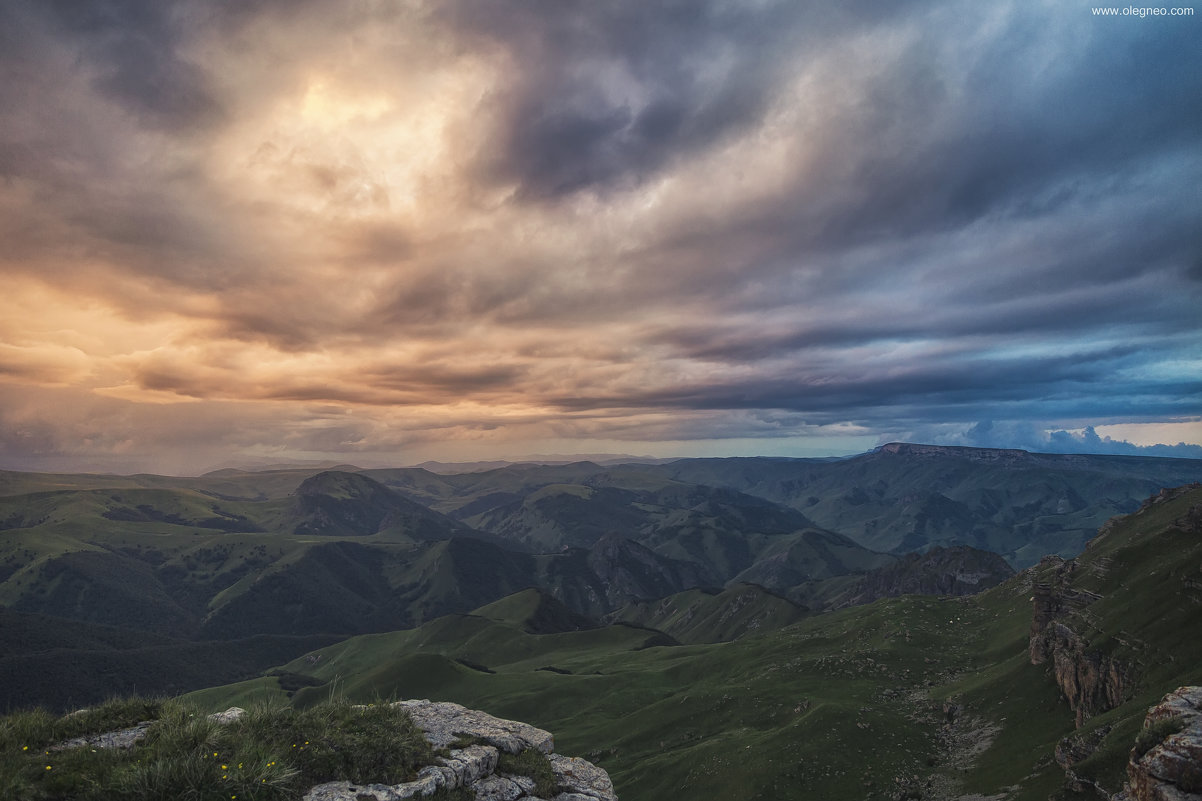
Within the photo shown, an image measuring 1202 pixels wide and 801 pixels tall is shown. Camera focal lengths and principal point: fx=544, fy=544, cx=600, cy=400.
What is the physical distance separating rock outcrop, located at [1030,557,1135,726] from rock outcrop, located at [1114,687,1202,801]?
47.8 m

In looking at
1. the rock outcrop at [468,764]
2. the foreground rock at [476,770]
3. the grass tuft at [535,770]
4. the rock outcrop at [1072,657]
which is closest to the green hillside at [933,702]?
the rock outcrop at [1072,657]

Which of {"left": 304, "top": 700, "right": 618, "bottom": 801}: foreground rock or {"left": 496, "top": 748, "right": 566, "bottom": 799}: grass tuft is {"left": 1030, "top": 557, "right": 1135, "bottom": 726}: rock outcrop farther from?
{"left": 496, "top": 748, "right": 566, "bottom": 799}: grass tuft

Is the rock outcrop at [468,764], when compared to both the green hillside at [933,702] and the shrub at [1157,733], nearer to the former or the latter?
the green hillside at [933,702]

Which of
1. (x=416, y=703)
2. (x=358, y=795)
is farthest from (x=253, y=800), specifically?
(x=416, y=703)

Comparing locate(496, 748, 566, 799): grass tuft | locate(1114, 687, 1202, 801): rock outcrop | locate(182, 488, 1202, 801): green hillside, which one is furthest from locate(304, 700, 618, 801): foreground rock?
locate(1114, 687, 1202, 801): rock outcrop

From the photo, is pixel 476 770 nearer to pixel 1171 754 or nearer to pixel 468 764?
pixel 468 764

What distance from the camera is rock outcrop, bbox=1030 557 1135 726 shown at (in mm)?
69331

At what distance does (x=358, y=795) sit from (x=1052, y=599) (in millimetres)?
121655

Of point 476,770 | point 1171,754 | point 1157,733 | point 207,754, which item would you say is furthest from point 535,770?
point 1157,733

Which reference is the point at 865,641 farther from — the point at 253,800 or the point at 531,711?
the point at 253,800

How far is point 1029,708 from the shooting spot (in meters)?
80.2

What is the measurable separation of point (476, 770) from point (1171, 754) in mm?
35453

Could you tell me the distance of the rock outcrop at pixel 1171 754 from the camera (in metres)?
27.3

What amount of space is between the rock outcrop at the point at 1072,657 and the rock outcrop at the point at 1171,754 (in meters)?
47.8
